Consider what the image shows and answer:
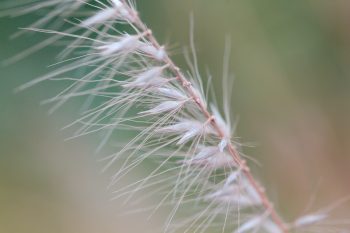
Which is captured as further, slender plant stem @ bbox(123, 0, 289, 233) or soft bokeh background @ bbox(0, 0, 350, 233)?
soft bokeh background @ bbox(0, 0, 350, 233)

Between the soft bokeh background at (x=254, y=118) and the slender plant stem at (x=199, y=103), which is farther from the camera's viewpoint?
the soft bokeh background at (x=254, y=118)

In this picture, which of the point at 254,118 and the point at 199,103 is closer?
the point at 199,103

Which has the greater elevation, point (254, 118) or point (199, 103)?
point (199, 103)

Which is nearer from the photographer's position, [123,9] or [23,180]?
[123,9]

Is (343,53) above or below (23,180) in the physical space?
below

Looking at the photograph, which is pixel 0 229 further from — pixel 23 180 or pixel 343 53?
pixel 343 53

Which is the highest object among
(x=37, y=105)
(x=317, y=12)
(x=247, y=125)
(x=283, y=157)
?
(x=37, y=105)

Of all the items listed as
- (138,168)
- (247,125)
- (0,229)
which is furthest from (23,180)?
(247,125)
